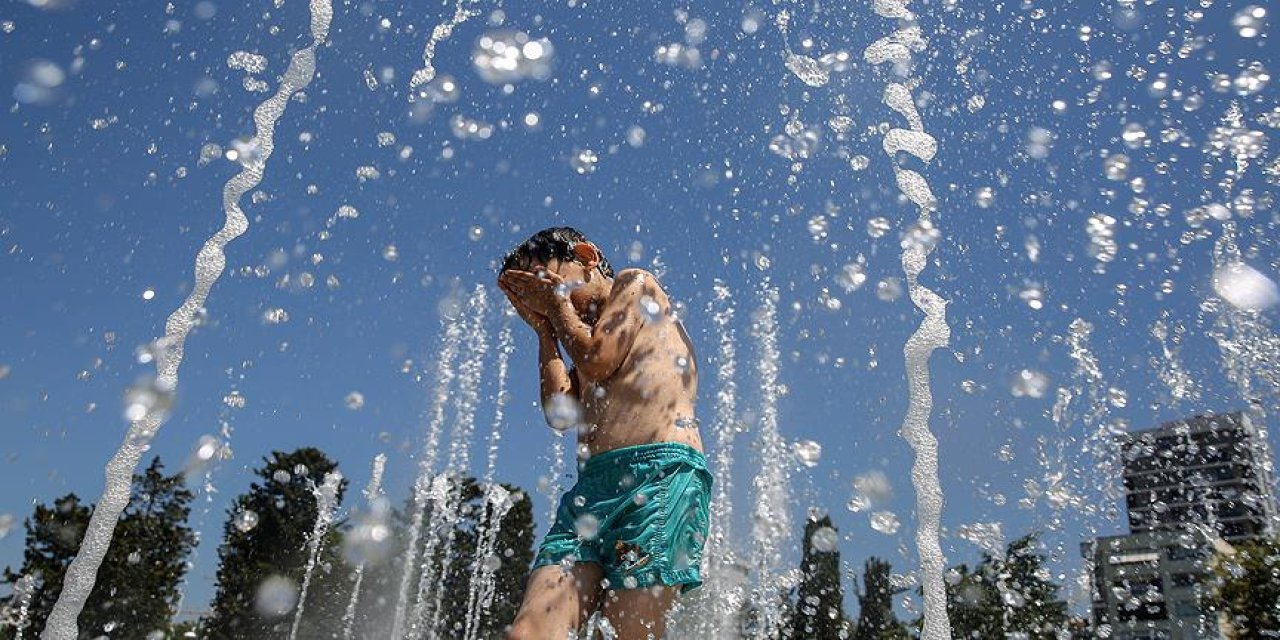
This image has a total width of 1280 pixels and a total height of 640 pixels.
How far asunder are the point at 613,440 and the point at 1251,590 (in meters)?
15.7

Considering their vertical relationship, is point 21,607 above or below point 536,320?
above

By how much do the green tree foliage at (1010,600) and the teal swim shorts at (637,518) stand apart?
14772 mm

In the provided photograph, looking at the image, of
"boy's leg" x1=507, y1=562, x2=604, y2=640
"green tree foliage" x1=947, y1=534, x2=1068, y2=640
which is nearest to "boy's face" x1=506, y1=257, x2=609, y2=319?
"boy's leg" x1=507, y1=562, x2=604, y2=640

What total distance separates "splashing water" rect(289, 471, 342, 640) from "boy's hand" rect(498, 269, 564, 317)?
95.7ft

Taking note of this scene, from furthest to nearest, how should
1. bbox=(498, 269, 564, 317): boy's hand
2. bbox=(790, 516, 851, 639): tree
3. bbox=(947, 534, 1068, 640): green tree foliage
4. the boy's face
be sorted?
1. bbox=(790, 516, 851, 639): tree
2. bbox=(947, 534, 1068, 640): green tree foliage
3. the boy's face
4. bbox=(498, 269, 564, 317): boy's hand

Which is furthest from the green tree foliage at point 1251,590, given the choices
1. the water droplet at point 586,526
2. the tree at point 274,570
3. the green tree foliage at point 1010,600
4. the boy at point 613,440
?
the tree at point 274,570

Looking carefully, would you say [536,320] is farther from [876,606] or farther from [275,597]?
[876,606]

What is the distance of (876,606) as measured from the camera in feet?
126

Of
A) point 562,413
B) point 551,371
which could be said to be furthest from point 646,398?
point 551,371

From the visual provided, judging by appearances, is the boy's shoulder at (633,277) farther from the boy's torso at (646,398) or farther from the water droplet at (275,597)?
the water droplet at (275,597)

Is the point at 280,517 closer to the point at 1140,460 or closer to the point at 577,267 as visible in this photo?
the point at 1140,460

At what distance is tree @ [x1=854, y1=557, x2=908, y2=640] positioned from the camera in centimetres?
3358

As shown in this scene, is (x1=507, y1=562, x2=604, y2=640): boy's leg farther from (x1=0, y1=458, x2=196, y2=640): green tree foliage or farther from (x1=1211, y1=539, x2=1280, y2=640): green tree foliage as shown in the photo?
(x1=0, y1=458, x2=196, y2=640): green tree foliage

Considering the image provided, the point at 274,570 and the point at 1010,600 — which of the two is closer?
the point at 1010,600
